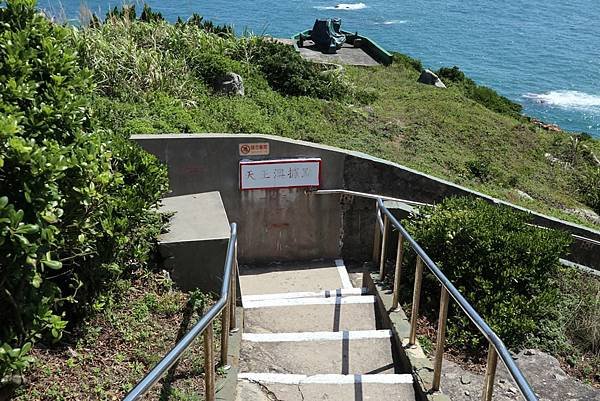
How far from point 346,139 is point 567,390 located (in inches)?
256

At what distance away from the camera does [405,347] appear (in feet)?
15.6

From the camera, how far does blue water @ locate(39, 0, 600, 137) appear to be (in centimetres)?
3634

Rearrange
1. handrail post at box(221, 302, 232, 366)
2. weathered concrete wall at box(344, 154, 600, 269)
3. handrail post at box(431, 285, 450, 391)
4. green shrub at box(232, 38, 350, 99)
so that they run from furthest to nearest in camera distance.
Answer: green shrub at box(232, 38, 350, 99) → weathered concrete wall at box(344, 154, 600, 269) → handrail post at box(221, 302, 232, 366) → handrail post at box(431, 285, 450, 391)

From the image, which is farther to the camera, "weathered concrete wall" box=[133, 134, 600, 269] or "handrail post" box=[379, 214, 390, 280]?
"weathered concrete wall" box=[133, 134, 600, 269]

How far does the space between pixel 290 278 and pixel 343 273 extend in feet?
2.41

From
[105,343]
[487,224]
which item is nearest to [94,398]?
[105,343]

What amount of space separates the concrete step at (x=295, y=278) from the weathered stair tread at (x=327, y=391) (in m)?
3.51

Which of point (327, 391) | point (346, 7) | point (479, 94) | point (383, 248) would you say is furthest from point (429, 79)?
point (346, 7)

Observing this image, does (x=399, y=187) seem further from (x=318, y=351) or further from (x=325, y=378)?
(x=325, y=378)

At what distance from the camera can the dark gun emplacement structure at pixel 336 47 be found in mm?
21812

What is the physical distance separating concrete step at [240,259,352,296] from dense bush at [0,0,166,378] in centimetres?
325

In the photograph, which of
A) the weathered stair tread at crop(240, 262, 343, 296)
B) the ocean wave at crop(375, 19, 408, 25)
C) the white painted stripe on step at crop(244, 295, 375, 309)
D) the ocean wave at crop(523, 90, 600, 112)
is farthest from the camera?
the ocean wave at crop(375, 19, 408, 25)

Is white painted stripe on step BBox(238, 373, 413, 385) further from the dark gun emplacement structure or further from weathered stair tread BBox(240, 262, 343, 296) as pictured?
the dark gun emplacement structure

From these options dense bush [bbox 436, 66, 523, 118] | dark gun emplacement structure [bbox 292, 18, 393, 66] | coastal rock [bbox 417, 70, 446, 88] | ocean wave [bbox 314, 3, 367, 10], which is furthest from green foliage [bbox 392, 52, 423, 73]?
ocean wave [bbox 314, 3, 367, 10]
